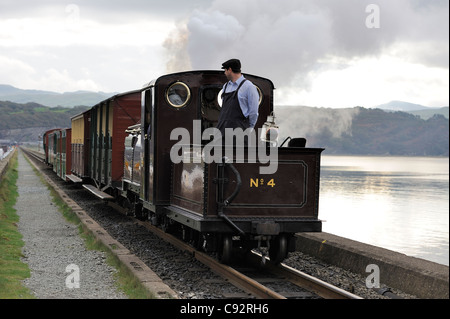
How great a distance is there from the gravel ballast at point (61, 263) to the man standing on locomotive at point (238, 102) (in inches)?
99.1

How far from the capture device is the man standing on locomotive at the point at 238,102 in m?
7.41

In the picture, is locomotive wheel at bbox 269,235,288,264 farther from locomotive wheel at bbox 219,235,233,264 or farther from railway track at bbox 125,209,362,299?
locomotive wheel at bbox 219,235,233,264

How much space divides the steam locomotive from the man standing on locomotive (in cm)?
19

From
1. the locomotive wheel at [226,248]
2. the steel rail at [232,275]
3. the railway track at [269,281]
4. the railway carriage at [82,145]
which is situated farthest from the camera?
the railway carriage at [82,145]

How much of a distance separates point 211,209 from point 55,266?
2.69 m

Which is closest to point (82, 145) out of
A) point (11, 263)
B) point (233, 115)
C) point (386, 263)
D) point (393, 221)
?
point (11, 263)

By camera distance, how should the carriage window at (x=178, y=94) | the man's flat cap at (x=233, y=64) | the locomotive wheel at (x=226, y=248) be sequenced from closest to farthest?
the man's flat cap at (x=233, y=64) → the locomotive wheel at (x=226, y=248) → the carriage window at (x=178, y=94)

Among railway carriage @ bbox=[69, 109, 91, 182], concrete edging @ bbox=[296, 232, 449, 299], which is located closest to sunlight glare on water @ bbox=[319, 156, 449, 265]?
railway carriage @ bbox=[69, 109, 91, 182]

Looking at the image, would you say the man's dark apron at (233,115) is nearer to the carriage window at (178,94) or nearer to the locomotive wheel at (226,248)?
the locomotive wheel at (226,248)

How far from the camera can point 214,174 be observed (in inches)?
282

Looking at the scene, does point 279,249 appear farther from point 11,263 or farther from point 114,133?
point 114,133

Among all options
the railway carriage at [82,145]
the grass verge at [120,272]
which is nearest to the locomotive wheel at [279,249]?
the grass verge at [120,272]
